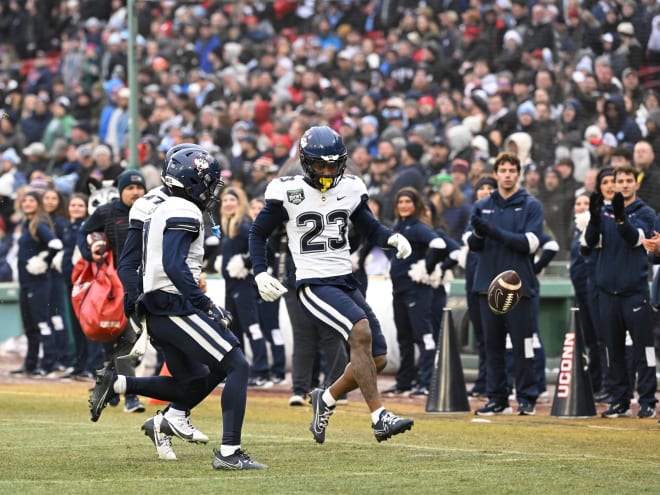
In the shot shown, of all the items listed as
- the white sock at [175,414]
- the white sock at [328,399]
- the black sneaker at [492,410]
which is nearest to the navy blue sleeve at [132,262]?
the white sock at [175,414]

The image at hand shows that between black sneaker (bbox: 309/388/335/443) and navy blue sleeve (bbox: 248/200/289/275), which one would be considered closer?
black sneaker (bbox: 309/388/335/443)

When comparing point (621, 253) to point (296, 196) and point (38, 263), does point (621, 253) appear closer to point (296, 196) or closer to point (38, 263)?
point (296, 196)

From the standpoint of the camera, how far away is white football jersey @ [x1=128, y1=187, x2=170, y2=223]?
9.06 meters

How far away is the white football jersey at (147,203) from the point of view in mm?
9062

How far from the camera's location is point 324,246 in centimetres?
926

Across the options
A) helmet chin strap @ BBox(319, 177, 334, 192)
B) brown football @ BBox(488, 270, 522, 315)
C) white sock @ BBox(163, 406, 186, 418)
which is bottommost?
white sock @ BBox(163, 406, 186, 418)

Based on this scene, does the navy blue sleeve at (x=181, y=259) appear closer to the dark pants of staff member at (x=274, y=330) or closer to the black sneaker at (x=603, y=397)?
the black sneaker at (x=603, y=397)

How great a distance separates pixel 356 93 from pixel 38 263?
6.85m

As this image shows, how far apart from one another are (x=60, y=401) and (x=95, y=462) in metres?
5.23

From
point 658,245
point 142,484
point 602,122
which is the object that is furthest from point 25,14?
point 142,484

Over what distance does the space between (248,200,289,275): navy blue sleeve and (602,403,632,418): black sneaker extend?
3.96 metres

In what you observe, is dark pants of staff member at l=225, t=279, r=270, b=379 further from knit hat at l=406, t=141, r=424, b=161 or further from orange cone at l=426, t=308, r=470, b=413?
knit hat at l=406, t=141, r=424, b=161

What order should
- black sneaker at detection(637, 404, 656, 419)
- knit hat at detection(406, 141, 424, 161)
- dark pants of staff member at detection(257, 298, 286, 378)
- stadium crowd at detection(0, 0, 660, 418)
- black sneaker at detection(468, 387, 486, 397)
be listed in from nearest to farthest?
black sneaker at detection(637, 404, 656, 419) < black sneaker at detection(468, 387, 486, 397) < dark pants of staff member at detection(257, 298, 286, 378) < stadium crowd at detection(0, 0, 660, 418) < knit hat at detection(406, 141, 424, 161)

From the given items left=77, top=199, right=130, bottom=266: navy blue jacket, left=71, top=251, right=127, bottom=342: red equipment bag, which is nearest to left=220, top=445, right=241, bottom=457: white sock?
left=71, top=251, right=127, bottom=342: red equipment bag
